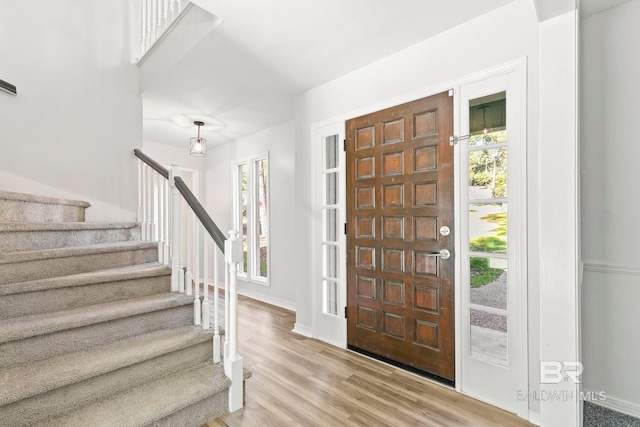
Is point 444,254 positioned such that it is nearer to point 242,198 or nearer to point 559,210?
point 559,210

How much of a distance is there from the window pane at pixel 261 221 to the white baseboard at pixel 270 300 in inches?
12.8

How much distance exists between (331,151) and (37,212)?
253 centimetres

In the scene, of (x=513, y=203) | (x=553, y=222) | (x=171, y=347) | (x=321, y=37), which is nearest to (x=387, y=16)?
(x=321, y=37)

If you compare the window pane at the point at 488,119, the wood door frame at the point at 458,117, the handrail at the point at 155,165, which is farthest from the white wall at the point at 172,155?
the window pane at the point at 488,119

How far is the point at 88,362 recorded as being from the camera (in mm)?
1635

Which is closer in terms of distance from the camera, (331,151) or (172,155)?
(331,151)

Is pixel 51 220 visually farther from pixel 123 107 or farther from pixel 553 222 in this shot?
pixel 553 222

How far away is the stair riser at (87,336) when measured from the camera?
1580 millimetres

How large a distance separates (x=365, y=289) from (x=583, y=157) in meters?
1.84

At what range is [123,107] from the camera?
3.40m

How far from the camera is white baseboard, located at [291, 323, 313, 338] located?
127 inches

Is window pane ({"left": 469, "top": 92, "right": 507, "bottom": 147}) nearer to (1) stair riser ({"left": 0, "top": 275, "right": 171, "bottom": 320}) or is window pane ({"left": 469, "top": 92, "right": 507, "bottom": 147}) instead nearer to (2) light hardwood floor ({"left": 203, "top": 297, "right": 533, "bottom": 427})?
(2) light hardwood floor ({"left": 203, "top": 297, "right": 533, "bottom": 427})

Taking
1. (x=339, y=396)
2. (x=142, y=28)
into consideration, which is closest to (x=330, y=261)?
(x=339, y=396)

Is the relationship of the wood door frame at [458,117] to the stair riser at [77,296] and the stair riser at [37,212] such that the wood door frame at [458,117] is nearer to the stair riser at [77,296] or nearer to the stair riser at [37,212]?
the stair riser at [77,296]
